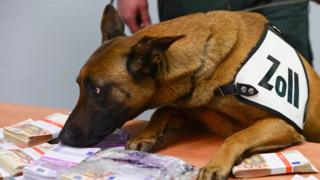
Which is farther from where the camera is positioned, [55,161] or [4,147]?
[4,147]

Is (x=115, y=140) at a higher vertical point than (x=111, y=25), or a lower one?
lower

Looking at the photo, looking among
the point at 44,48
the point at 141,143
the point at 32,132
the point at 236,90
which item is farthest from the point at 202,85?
the point at 44,48

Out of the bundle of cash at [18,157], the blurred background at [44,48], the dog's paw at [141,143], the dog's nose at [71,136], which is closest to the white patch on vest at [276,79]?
the dog's paw at [141,143]

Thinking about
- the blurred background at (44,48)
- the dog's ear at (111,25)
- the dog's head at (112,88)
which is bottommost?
the blurred background at (44,48)

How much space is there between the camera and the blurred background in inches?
93.8

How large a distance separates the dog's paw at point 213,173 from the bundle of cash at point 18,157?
373mm

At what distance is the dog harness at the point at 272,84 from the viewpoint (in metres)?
1.13

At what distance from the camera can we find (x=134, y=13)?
1529mm

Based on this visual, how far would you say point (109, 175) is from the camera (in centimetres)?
94

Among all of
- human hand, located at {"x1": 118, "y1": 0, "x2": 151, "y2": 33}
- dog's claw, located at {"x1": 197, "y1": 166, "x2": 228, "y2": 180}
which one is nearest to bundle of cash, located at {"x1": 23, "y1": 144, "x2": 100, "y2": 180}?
dog's claw, located at {"x1": 197, "y1": 166, "x2": 228, "y2": 180}

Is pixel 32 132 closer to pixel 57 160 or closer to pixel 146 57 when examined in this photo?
pixel 57 160

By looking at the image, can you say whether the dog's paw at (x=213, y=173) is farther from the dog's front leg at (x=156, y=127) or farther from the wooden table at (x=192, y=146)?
the dog's front leg at (x=156, y=127)

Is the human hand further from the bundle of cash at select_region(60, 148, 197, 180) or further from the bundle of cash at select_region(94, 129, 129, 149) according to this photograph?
the bundle of cash at select_region(60, 148, 197, 180)

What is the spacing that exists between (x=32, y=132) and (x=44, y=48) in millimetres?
1265
